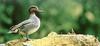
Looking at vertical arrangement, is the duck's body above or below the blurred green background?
below

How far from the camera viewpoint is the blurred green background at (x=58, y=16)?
36.1 feet

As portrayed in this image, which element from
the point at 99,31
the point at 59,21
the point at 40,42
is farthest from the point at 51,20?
the point at 40,42

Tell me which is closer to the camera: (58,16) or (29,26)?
(29,26)

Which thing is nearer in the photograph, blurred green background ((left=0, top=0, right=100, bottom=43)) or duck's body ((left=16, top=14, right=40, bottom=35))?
duck's body ((left=16, top=14, right=40, bottom=35))

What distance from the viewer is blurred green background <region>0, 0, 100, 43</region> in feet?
36.1

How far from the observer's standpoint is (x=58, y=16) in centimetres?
1115

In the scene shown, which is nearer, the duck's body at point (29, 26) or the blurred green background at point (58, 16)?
the duck's body at point (29, 26)

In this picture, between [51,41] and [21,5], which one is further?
[21,5]

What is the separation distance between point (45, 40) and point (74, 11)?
446 cm

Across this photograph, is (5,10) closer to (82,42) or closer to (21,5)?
(21,5)

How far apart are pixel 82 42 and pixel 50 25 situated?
14.1ft

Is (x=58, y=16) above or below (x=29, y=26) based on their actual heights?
above

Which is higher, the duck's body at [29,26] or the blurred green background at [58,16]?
the blurred green background at [58,16]

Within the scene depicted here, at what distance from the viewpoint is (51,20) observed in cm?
1121
